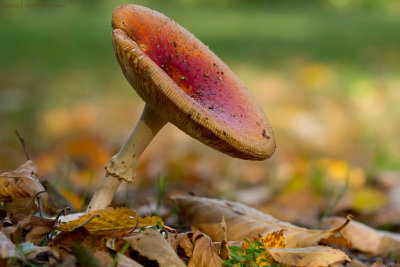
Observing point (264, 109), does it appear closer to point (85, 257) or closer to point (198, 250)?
point (198, 250)

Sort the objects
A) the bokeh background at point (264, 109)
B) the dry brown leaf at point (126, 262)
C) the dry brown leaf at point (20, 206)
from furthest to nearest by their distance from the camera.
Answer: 1. the bokeh background at point (264, 109)
2. the dry brown leaf at point (20, 206)
3. the dry brown leaf at point (126, 262)

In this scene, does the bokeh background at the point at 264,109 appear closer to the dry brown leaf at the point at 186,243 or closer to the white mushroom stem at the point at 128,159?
the white mushroom stem at the point at 128,159

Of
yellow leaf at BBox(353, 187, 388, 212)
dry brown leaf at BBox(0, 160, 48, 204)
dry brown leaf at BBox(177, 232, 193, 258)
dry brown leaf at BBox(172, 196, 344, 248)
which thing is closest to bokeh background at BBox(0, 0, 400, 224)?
yellow leaf at BBox(353, 187, 388, 212)

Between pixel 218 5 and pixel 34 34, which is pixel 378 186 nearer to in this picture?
pixel 34 34

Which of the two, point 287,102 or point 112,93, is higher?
point 287,102

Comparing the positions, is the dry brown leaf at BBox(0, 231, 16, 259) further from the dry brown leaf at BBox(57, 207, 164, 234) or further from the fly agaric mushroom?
the fly agaric mushroom

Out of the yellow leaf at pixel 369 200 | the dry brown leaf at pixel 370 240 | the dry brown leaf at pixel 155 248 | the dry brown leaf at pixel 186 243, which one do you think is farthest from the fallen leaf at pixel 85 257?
the yellow leaf at pixel 369 200

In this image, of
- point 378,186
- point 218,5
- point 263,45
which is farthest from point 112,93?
point 218,5

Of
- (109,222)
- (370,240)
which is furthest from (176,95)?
(370,240)
